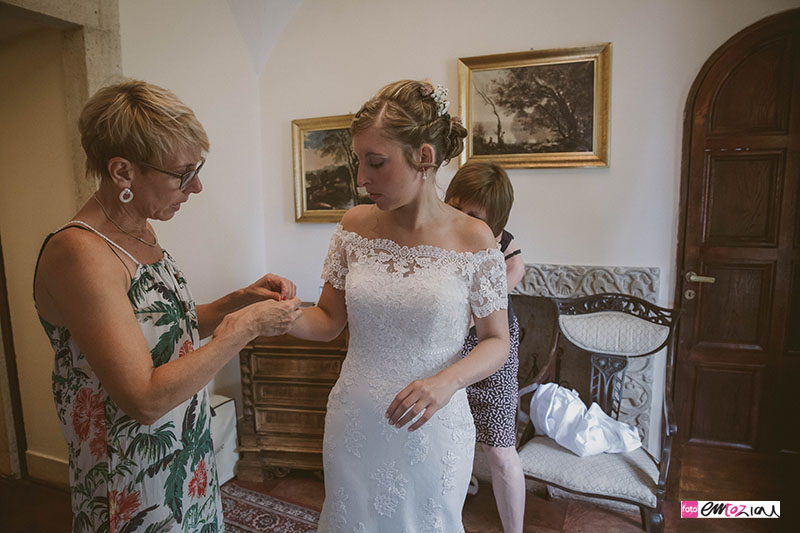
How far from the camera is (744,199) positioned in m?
2.81

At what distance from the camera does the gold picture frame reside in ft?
9.52

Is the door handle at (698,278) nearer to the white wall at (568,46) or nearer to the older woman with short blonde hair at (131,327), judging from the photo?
the white wall at (568,46)

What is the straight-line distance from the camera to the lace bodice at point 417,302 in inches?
58.6

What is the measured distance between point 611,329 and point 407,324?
5.35ft

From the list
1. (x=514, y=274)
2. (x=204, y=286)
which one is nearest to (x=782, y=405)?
(x=514, y=274)

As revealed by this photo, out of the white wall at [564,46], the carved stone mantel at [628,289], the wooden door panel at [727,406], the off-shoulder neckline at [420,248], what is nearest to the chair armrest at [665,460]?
the carved stone mantel at [628,289]

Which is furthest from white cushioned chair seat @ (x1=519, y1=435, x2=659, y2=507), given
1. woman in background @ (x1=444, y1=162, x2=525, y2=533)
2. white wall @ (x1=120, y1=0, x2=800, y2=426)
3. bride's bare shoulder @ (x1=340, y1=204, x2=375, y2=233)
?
bride's bare shoulder @ (x1=340, y1=204, x2=375, y2=233)

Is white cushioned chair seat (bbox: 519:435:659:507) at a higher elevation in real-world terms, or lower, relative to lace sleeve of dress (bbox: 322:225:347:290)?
lower

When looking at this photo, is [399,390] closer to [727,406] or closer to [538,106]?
[538,106]

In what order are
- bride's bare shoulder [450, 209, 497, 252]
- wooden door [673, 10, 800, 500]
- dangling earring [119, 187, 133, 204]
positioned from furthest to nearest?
wooden door [673, 10, 800, 500] < bride's bare shoulder [450, 209, 497, 252] < dangling earring [119, 187, 133, 204]

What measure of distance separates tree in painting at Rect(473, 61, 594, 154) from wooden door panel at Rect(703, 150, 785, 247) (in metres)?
0.77

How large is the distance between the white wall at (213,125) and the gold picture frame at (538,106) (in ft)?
5.29

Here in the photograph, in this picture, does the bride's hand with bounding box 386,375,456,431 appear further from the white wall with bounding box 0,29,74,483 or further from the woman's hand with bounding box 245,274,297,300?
the white wall with bounding box 0,29,74,483

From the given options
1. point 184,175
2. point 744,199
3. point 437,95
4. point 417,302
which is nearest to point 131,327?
point 184,175
